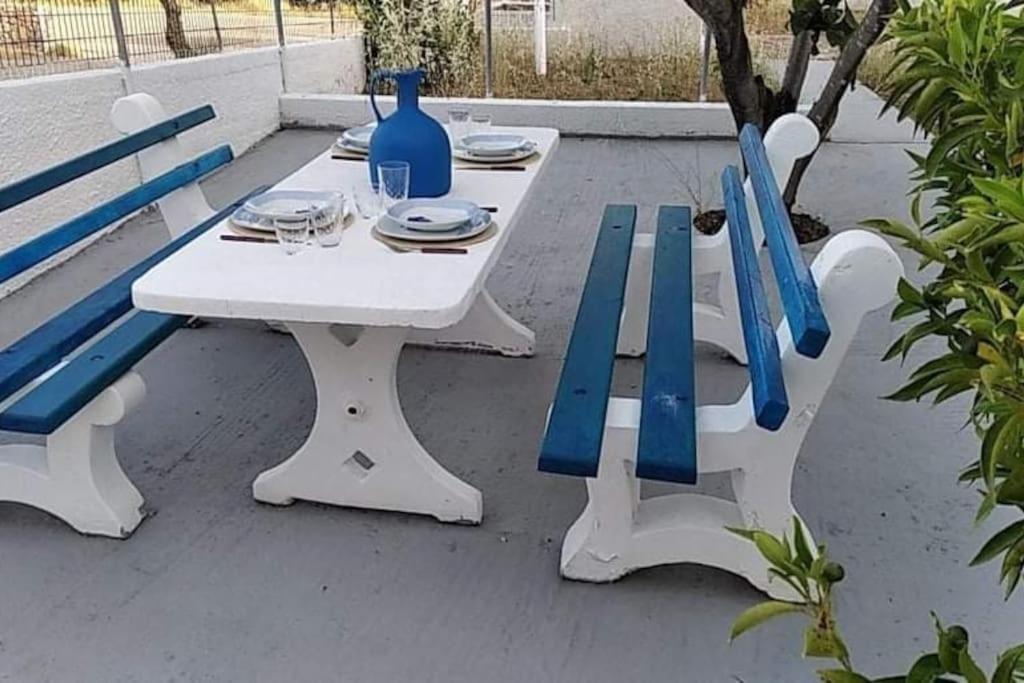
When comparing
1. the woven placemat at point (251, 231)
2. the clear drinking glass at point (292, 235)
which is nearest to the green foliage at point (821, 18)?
the woven placemat at point (251, 231)

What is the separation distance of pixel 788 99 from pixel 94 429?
10.0ft

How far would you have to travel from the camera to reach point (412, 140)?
2.23 meters

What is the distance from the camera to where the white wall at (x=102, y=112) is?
3576 millimetres

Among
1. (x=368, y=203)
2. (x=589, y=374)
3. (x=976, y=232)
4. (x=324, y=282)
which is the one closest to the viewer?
(x=976, y=232)

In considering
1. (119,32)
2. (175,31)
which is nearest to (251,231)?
(119,32)

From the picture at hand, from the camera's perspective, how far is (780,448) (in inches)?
70.6

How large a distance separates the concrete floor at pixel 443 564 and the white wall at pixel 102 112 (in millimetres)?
1246

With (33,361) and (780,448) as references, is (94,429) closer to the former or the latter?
(33,361)

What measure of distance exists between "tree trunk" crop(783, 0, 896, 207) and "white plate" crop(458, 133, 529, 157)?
1.21 m

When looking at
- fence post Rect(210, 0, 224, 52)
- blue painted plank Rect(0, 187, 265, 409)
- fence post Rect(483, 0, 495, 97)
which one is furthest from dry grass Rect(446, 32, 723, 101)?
blue painted plank Rect(0, 187, 265, 409)

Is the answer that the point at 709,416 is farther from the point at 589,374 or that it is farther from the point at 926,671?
the point at 926,671

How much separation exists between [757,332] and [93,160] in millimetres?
1818

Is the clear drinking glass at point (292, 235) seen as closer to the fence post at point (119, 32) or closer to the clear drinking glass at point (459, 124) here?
the clear drinking glass at point (459, 124)

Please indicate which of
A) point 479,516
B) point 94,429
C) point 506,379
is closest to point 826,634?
point 479,516
